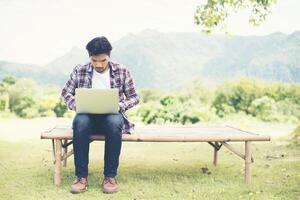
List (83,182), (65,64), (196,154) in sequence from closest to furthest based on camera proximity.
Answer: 1. (83,182)
2. (196,154)
3. (65,64)

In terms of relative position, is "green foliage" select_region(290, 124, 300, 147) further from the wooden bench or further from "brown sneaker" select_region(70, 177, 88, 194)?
"brown sneaker" select_region(70, 177, 88, 194)

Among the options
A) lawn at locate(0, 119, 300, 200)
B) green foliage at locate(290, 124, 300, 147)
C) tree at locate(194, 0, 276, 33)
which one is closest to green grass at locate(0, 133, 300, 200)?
lawn at locate(0, 119, 300, 200)

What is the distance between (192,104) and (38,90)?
256 inches

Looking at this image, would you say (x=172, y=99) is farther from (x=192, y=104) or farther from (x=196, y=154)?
(x=196, y=154)

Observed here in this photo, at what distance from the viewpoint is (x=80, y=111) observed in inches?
169

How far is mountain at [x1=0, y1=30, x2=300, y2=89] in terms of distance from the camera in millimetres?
21650

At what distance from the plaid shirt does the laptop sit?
0.27m

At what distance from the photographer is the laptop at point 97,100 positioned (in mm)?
4191

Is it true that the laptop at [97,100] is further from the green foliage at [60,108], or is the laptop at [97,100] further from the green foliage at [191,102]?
the green foliage at [60,108]

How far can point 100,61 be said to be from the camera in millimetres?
4438

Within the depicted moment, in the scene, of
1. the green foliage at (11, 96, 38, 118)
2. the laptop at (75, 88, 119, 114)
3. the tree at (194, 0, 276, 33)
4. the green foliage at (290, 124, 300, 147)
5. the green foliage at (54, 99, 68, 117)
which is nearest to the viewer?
the laptop at (75, 88, 119, 114)

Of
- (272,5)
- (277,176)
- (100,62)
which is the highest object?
(272,5)

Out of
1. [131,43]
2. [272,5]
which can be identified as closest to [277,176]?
[272,5]

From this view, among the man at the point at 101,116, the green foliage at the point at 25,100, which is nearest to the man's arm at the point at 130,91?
the man at the point at 101,116
